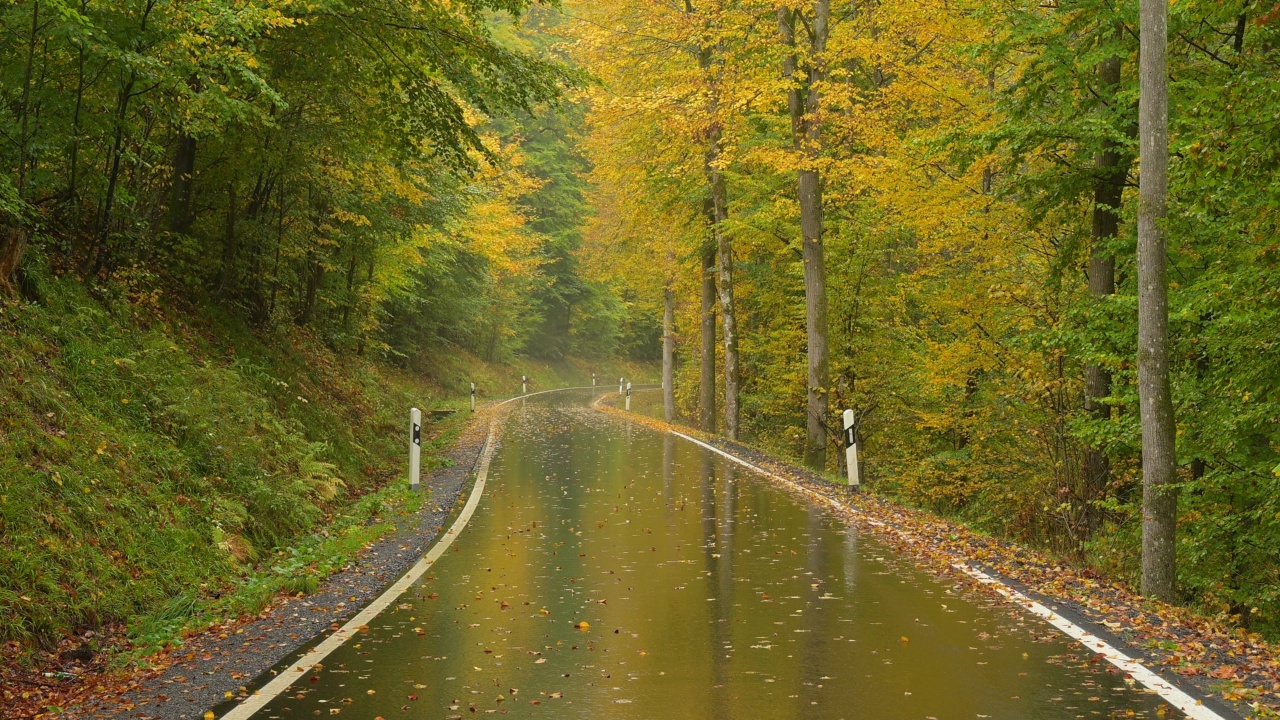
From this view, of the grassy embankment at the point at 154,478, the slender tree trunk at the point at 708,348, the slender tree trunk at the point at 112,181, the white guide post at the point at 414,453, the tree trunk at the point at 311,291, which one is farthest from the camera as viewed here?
the slender tree trunk at the point at 708,348

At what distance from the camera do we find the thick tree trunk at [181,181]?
1512 cm

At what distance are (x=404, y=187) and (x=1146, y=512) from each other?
554 inches

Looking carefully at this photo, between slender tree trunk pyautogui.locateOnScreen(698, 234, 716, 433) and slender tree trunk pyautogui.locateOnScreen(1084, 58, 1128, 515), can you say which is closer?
slender tree trunk pyautogui.locateOnScreen(1084, 58, 1128, 515)

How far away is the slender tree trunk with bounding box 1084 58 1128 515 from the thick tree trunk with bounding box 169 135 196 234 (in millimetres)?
12266

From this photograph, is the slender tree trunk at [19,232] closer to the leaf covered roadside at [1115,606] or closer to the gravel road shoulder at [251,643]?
the gravel road shoulder at [251,643]

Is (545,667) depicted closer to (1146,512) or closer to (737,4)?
(1146,512)

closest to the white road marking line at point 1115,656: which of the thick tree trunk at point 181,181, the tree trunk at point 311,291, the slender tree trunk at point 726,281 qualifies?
the thick tree trunk at point 181,181

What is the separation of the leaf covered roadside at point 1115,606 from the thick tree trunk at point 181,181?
10510 millimetres

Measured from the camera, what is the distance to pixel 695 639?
23.6 ft

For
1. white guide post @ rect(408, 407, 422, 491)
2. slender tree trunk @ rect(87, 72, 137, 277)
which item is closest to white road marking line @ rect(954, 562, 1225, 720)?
white guide post @ rect(408, 407, 422, 491)

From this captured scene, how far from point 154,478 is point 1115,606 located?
8327 millimetres

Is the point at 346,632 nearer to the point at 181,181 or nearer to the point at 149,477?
the point at 149,477

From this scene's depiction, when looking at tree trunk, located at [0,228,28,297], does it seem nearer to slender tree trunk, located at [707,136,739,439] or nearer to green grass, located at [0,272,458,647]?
green grass, located at [0,272,458,647]

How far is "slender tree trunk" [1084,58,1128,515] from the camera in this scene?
13.1 metres
